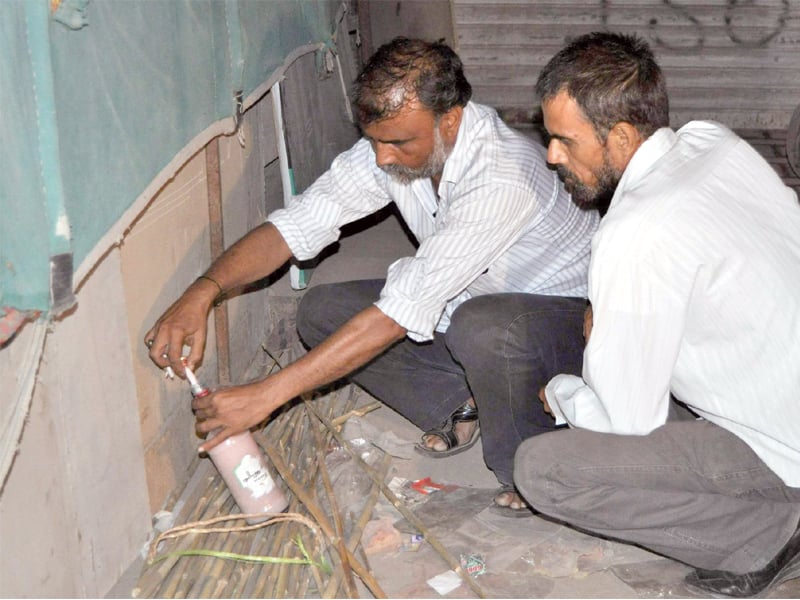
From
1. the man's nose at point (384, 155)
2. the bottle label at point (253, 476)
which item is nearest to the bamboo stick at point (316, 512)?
the bottle label at point (253, 476)

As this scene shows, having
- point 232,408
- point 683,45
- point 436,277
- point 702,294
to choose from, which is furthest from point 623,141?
point 683,45

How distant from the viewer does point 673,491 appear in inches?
100

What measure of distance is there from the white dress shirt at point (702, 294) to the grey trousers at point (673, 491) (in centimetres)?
8

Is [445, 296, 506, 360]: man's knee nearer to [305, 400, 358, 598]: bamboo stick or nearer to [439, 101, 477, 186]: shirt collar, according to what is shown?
[439, 101, 477, 186]: shirt collar

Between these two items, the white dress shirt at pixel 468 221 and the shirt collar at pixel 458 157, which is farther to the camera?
the shirt collar at pixel 458 157

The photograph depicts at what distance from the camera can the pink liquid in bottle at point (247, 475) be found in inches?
106

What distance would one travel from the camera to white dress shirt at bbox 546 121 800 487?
2.21 m

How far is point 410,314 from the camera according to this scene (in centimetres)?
274

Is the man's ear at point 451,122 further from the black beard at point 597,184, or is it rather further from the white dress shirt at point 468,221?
the black beard at point 597,184

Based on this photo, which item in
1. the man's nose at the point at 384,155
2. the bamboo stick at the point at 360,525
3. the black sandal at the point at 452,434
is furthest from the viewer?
the black sandal at the point at 452,434

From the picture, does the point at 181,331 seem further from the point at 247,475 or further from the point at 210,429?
the point at 247,475

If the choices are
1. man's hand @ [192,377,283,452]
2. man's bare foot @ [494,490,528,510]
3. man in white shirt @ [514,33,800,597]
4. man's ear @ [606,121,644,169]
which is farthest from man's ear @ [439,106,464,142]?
man's bare foot @ [494,490,528,510]

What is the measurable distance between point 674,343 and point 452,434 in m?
1.31

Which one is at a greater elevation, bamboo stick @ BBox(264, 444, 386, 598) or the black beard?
the black beard
